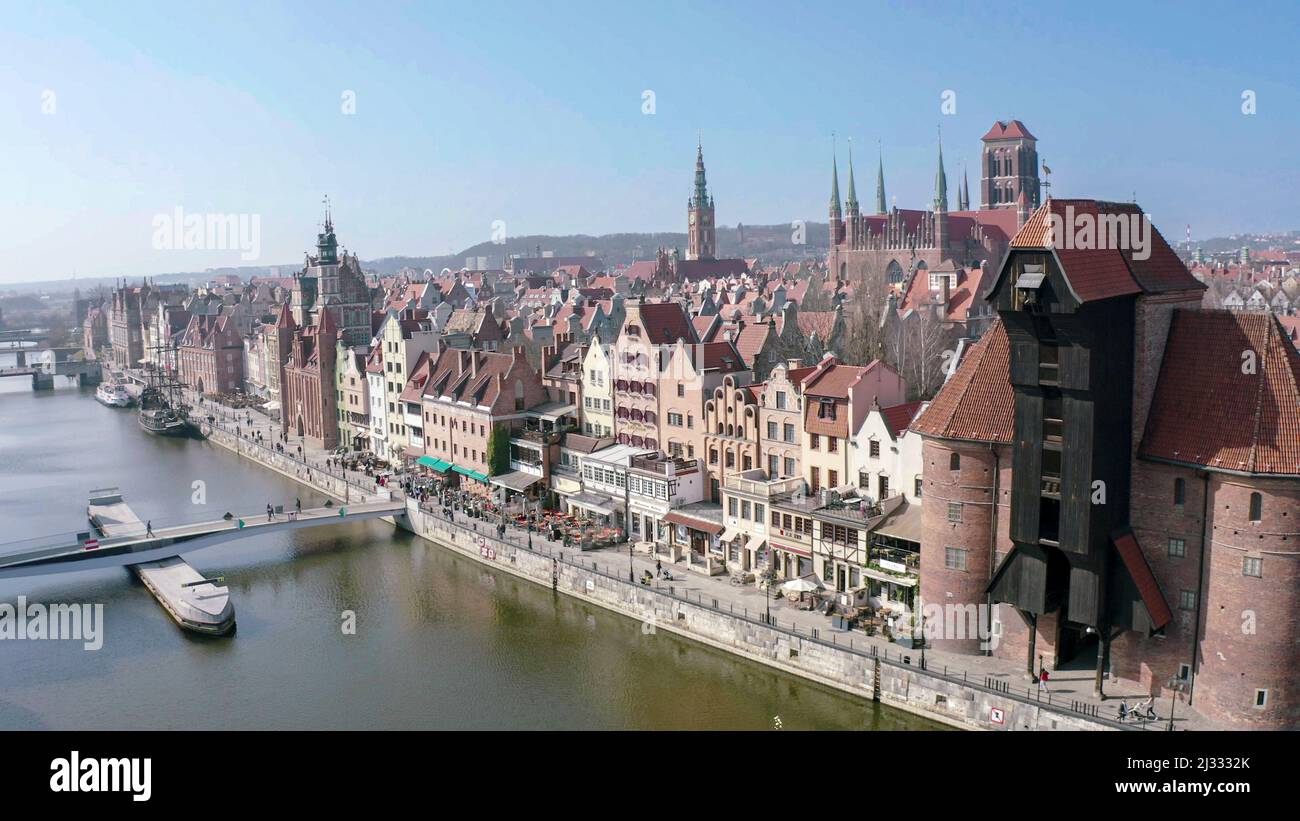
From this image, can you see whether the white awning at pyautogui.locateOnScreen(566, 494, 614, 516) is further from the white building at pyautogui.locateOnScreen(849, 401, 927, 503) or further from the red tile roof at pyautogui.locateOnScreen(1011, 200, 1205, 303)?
the red tile roof at pyautogui.locateOnScreen(1011, 200, 1205, 303)

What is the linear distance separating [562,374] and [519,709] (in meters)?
24.6

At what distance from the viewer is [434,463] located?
5928 cm

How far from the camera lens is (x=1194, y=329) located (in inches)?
1153

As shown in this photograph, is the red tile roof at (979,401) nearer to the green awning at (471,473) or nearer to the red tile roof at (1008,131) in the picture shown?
the green awning at (471,473)

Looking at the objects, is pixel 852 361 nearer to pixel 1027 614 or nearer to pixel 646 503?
pixel 646 503

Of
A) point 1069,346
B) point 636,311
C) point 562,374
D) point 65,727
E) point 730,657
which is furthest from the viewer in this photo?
point 562,374

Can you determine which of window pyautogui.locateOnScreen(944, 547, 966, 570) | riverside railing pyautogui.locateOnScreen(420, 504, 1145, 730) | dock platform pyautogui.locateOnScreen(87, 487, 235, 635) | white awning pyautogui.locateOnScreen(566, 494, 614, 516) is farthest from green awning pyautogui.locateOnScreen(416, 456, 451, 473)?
window pyautogui.locateOnScreen(944, 547, 966, 570)

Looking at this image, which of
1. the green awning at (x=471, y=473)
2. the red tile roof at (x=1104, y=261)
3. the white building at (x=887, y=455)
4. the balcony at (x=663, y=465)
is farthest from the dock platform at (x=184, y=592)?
the red tile roof at (x=1104, y=261)

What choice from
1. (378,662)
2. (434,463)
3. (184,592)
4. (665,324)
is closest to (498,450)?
(434,463)

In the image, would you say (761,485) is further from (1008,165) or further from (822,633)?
(1008,165)

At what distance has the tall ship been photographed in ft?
294

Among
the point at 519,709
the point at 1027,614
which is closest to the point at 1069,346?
the point at 1027,614

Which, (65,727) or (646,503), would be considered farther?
(646,503)

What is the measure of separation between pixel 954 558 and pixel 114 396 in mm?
101257
